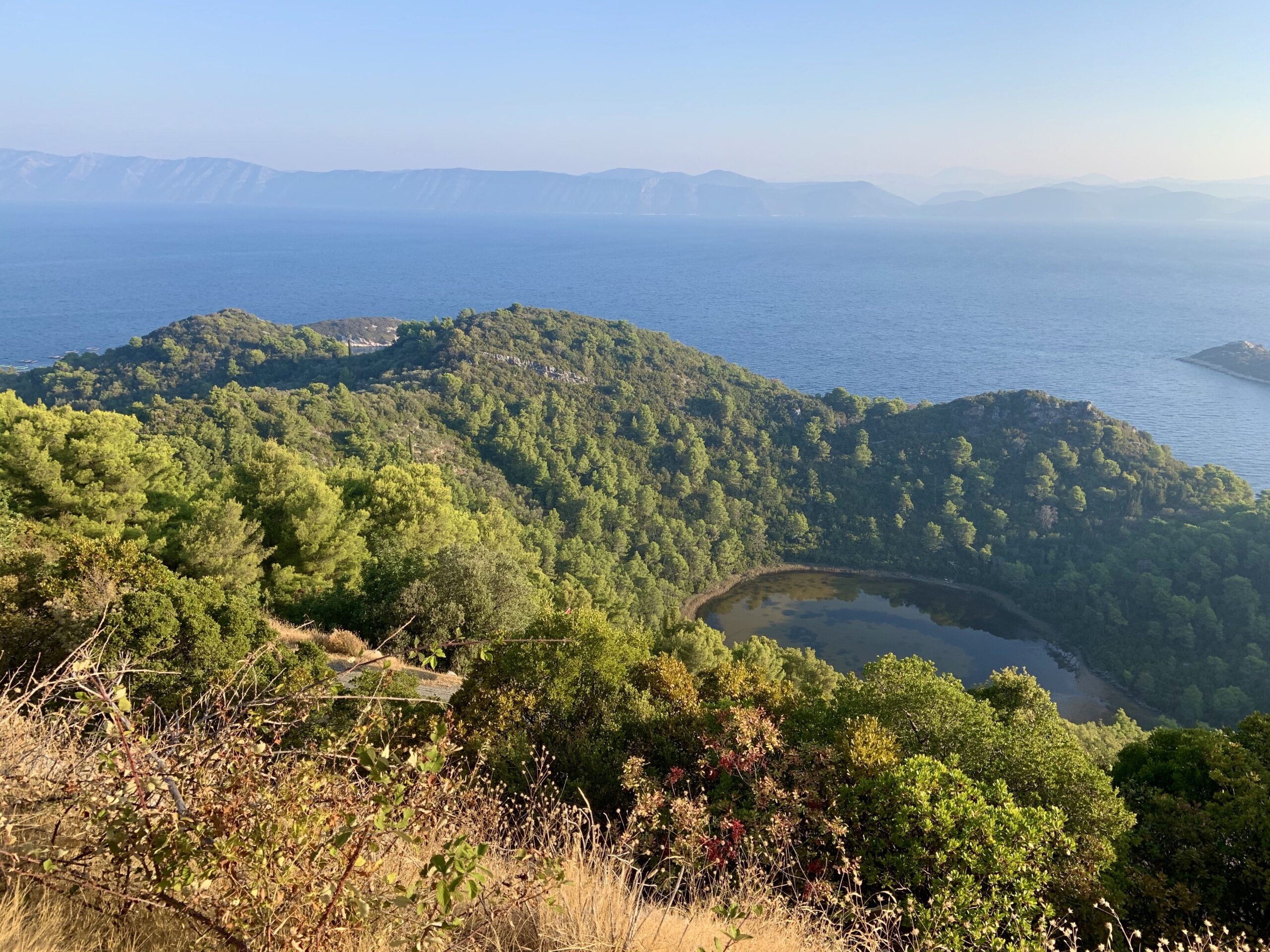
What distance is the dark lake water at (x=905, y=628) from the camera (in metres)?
49.0

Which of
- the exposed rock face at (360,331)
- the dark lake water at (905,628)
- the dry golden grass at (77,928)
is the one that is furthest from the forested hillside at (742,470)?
the exposed rock face at (360,331)

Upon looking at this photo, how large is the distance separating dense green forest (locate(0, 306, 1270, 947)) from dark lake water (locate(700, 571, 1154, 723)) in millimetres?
2610

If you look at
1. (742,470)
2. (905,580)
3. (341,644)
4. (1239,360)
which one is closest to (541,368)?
(742,470)

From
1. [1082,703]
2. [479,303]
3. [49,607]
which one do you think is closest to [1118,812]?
[49,607]

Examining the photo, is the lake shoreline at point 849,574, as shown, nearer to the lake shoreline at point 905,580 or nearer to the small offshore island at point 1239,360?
the lake shoreline at point 905,580

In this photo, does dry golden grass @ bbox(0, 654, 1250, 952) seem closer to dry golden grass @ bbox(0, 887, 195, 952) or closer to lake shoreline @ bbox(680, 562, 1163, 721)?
dry golden grass @ bbox(0, 887, 195, 952)

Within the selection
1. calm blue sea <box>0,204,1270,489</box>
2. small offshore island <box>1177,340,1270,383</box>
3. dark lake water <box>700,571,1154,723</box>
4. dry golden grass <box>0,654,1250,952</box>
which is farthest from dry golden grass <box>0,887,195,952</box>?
small offshore island <box>1177,340,1270,383</box>

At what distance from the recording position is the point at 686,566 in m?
58.6

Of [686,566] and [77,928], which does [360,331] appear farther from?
[77,928]

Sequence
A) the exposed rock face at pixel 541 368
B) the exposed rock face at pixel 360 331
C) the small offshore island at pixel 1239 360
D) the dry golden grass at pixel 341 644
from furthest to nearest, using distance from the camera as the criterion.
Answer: the exposed rock face at pixel 360 331, the small offshore island at pixel 1239 360, the exposed rock face at pixel 541 368, the dry golden grass at pixel 341 644

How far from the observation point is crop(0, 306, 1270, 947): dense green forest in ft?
31.1

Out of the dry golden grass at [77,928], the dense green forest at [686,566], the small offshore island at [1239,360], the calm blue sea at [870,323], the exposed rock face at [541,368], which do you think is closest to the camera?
the dry golden grass at [77,928]

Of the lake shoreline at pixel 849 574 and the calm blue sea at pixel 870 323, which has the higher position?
the calm blue sea at pixel 870 323

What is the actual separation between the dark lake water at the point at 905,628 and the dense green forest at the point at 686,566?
2.61 metres
